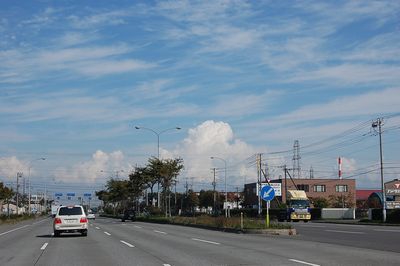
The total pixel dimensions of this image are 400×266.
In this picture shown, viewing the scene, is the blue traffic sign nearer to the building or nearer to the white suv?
the white suv

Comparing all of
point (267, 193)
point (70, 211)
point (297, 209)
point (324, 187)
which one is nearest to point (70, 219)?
point (70, 211)

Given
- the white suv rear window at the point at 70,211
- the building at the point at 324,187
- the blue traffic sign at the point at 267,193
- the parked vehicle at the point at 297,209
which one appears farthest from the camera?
the building at the point at 324,187

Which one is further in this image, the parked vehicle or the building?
the building

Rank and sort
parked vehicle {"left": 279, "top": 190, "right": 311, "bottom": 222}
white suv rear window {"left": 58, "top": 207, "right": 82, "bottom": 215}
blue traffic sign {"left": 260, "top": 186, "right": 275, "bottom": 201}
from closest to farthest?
white suv rear window {"left": 58, "top": 207, "right": 82, "bottom": 215} → blue traffic sign {"left": 260, "top": 186, "right": 275, "bottom": 201} → parked vehicle {"left": 279, "top": 190, "right": 311, "bottom": 222}

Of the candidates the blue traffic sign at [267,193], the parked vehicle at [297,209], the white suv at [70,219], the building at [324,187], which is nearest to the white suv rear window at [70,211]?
the white suv at [70,219]

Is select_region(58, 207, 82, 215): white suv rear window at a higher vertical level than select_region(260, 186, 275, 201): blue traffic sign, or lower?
lower

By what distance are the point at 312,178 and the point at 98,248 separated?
117396 mm

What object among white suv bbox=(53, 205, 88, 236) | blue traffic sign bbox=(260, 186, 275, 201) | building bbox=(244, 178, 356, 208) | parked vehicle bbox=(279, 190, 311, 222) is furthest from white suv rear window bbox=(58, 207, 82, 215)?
building bbox=(244, 178, 356, 208)

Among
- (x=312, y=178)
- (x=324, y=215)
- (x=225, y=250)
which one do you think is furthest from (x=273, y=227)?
(x=312, y=178)

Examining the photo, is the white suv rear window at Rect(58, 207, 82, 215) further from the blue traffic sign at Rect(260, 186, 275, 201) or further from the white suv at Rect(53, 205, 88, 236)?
the blue traffic sign at Rect(260, 186, 275, 201)

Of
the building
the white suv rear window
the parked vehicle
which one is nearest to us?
the white suv rear window

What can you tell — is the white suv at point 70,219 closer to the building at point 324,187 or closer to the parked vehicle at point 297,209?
the parked vehicle at point 297,209

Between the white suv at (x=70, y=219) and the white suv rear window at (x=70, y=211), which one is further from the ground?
the white suv rear window at (x=70, y=211)

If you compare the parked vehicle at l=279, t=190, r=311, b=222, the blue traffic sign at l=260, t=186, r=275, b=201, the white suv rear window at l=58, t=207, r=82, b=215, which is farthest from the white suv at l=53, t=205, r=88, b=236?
the parked vehicle at l=279, t=190, r=311, b=222
